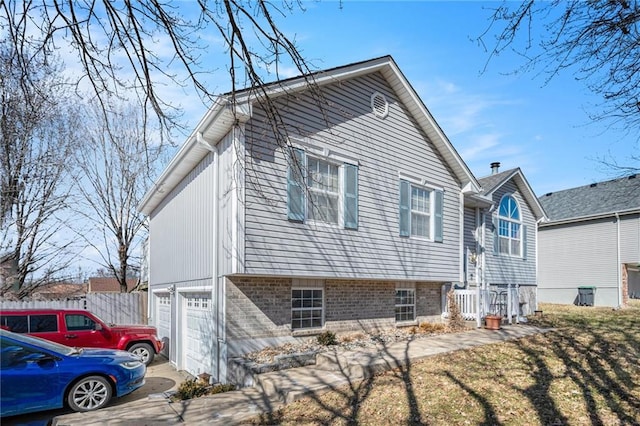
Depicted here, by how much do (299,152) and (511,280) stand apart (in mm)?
12546

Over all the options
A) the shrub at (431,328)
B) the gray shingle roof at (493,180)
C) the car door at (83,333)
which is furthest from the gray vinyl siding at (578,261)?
the car door at (83,333)

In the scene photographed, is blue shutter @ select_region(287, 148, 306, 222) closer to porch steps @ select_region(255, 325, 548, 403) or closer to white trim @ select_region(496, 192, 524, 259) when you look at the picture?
porch steps @ select_region(255, 325, 548, 403)

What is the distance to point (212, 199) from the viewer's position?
32.3 ft

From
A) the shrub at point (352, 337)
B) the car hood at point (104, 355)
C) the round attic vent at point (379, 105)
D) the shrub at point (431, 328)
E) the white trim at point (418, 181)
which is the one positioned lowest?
the shrub at point (431, 328)

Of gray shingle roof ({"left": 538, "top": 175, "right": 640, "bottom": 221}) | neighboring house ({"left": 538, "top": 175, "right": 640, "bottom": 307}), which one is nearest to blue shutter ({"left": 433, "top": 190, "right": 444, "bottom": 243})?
neighboring house ({"left": 538, "top": 175, "right": 640, "bottom": 307})

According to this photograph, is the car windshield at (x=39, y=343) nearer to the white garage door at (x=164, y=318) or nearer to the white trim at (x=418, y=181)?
the white garage door at (x=164, y=318)

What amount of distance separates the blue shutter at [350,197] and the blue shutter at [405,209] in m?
1.86

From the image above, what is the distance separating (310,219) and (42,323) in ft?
23.0

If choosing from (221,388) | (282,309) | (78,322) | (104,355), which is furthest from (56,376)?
(282,309)

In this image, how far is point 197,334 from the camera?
428 inches

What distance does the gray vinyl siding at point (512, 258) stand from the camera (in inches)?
672

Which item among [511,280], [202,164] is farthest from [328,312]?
[511,280]

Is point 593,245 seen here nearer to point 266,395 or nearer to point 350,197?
point 350,197

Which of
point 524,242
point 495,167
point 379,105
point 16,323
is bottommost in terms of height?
point 16,323
